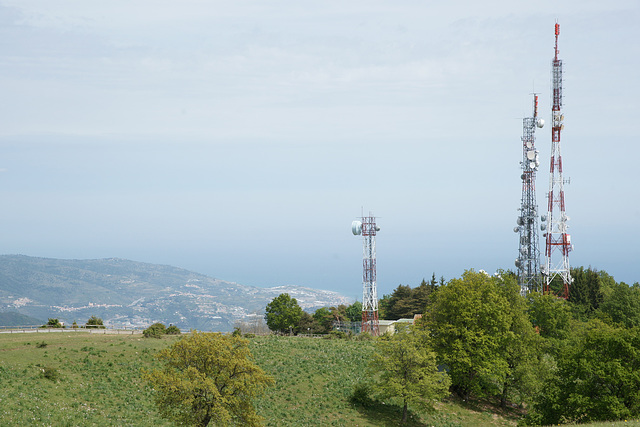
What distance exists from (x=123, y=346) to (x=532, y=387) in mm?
37404

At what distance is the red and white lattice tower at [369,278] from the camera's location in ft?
293

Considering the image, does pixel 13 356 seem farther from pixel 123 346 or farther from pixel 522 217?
pixel 522 217

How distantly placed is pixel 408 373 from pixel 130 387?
21440 mm

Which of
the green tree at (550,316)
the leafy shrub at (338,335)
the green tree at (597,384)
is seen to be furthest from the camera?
the leafy shrub at (338,335)

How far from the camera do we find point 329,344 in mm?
63031

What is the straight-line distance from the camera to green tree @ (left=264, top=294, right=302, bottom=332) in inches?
3563

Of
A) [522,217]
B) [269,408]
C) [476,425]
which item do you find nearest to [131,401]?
[269,408]

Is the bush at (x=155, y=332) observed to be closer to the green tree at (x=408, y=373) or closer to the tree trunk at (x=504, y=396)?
the green tree at (x=408, y=373)

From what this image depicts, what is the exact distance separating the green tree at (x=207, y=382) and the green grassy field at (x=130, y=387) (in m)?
7.33

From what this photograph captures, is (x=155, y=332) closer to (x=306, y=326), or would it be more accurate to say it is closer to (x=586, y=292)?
(x=306, y=326)

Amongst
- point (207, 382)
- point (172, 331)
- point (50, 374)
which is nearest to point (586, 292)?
point (172, 331)

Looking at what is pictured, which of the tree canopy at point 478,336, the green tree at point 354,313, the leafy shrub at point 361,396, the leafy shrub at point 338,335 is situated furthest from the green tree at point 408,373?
the green tree at point 354,313

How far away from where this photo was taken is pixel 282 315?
90.8 m

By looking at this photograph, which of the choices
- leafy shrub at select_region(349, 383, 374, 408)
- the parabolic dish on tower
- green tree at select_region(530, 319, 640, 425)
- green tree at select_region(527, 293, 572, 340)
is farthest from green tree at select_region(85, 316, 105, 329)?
green tree at select_region(527, 293, 572, 340)
